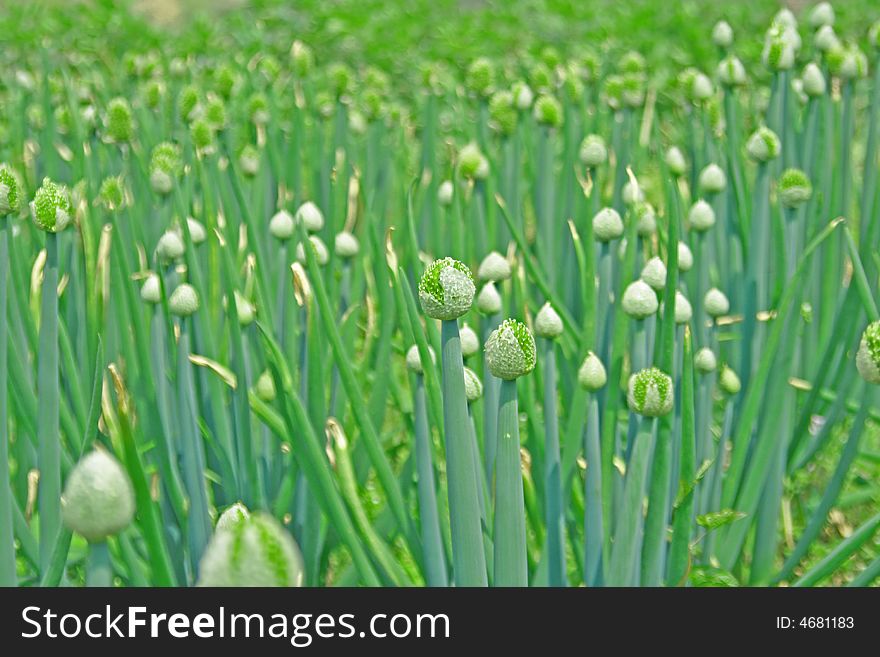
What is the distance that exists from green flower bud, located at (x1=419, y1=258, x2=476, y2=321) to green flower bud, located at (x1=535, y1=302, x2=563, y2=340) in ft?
1.17

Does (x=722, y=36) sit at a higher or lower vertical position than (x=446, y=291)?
higher

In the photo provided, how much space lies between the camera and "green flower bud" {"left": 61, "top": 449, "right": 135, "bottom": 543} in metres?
0.58

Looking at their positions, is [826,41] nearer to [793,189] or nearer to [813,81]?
[813,81]

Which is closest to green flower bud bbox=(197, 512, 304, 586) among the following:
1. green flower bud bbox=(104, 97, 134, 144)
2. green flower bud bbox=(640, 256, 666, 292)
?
green flower bud bbox=(640, 256, 666, 292)

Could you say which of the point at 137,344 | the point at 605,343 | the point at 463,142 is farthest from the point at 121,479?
the point at 463,142

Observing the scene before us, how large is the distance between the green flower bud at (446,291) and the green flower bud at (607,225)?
0.56 m

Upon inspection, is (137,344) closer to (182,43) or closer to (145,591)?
(145,591)

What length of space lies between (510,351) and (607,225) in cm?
54

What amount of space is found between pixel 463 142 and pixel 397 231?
49cm

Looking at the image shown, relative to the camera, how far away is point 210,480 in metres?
1.42

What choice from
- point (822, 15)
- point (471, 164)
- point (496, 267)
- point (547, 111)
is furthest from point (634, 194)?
point (822, 15)

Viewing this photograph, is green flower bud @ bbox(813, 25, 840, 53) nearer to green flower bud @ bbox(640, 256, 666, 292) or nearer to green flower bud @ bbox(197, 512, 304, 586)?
green flower bud @ bbox(640, 256, 666, 292)

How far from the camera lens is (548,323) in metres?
1.18

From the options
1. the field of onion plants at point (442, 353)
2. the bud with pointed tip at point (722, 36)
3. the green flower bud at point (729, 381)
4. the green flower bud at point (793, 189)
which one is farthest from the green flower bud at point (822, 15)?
the green flower bud at point (729, 381)
